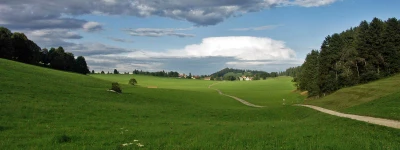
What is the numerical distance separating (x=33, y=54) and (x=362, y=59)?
4300 inches

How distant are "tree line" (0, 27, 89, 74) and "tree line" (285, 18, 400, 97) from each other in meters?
95.7

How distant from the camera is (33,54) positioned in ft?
365

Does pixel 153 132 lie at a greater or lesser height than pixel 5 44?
lesser

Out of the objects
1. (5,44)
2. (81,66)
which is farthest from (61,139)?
(81,66)

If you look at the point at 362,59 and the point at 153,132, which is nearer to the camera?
A: the point at 153,132

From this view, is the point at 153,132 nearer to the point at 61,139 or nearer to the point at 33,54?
the point at 61,139

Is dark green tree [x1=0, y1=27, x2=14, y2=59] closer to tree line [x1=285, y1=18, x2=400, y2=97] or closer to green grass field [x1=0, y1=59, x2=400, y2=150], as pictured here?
green grass field [x1=0, y1=59, x2=400, y2=150]

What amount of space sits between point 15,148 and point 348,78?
78.8 meters

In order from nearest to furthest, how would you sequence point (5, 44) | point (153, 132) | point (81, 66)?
1. point (153, 132)
2. point (5, 44)
3. point (81, 66)

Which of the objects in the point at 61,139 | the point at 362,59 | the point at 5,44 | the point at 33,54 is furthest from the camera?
the point at 33,54

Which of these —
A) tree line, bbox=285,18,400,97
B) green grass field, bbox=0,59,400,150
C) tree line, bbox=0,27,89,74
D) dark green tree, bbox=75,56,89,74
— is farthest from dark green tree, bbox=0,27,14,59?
tree line, bbox=285,18,400,97

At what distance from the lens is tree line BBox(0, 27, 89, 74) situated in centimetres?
9594

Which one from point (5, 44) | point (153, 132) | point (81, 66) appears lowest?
point (153, 132)

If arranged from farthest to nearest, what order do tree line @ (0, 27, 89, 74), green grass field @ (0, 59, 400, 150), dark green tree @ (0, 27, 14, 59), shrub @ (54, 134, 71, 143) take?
tree line @ (0, 27, 89, 74) < dark green tree @ (0, 27, 14, 59) < shrub @ (54, 134, 71, 143) < green grass field @ (0, 59, 400, 150)
